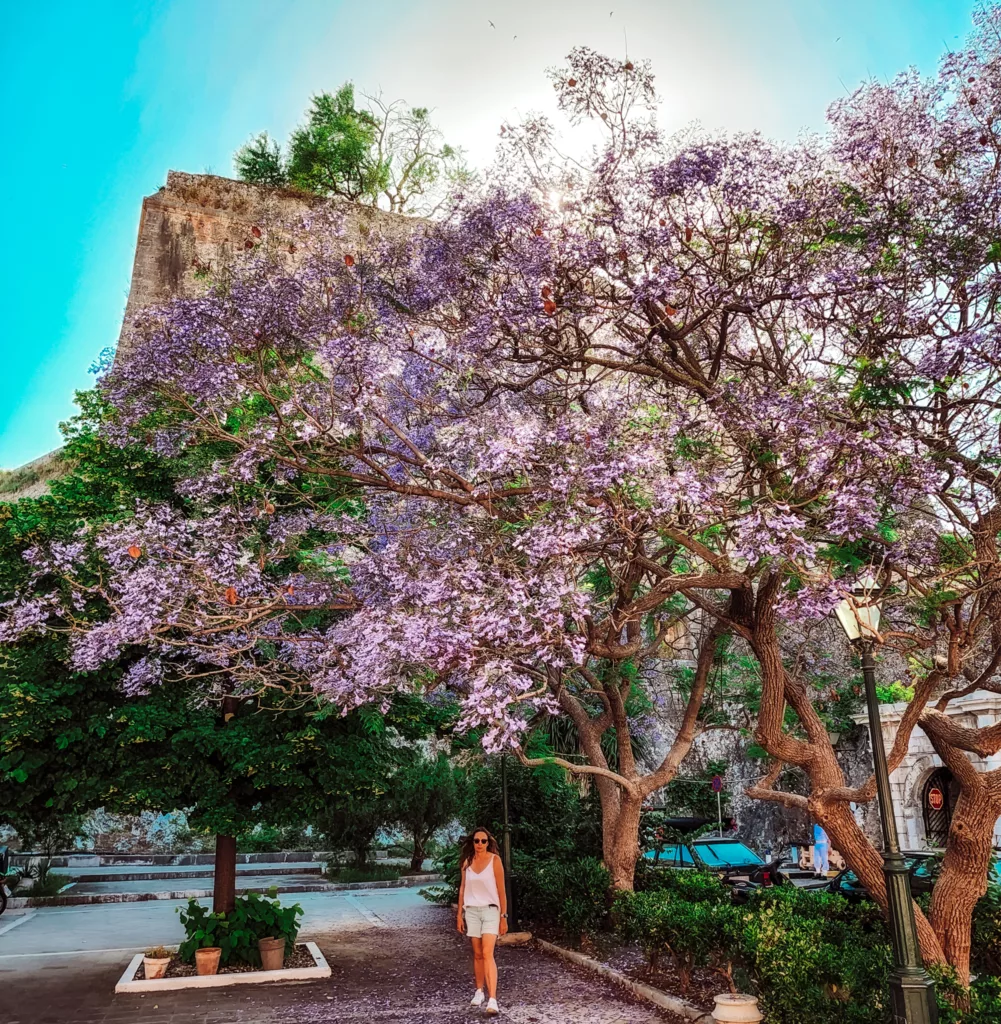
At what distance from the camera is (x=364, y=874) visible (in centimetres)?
2075

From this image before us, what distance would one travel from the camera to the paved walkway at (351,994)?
26.2 ft

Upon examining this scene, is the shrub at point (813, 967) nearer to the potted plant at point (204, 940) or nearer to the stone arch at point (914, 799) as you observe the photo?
the potted plant at point (204, 940)

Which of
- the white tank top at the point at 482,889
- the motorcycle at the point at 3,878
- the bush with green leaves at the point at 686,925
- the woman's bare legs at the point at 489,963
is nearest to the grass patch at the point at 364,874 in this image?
the motorcycle at the point at 3,878

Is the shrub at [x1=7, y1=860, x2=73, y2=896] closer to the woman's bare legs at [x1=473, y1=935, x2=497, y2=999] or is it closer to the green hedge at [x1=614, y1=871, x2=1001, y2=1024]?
Result: the woman's bare legs at [x1=473, y1=935, x2=497, y2=999]

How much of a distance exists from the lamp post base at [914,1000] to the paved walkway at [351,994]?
290 cm

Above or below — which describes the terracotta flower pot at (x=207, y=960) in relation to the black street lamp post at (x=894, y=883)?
below

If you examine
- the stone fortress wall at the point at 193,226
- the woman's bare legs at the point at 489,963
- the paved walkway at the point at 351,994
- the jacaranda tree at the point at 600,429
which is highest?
the stone fortress wall at the point at 193,226

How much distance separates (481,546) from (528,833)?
274 inches

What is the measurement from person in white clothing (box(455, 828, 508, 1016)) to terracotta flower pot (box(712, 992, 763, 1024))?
210 centimetres

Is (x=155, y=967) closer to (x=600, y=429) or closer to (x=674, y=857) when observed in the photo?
(x=600, y=429)

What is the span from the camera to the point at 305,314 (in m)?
10.1

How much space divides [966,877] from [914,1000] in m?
1.86

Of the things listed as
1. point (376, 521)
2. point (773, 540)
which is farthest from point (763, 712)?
point (376, 521)

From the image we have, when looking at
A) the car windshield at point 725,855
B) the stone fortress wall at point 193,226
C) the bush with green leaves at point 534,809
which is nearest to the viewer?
the bush with green leaves at point 534,809
